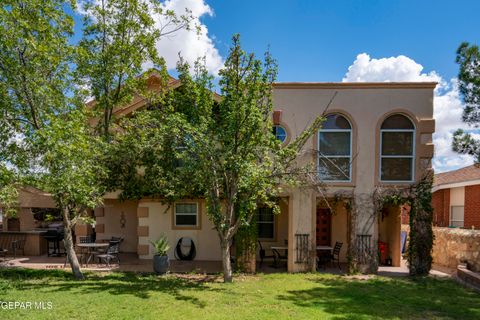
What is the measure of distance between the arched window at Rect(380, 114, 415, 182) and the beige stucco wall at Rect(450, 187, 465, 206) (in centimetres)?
1072

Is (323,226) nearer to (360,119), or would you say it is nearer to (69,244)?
(360,119)

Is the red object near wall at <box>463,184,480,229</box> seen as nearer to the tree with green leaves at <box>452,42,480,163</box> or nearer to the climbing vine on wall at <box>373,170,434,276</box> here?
the climbing vine on wall at <box>373,170,434,276</box>

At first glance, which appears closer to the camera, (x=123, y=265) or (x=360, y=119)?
(x=360, y=119)

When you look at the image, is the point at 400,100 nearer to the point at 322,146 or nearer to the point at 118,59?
the point at 322,146

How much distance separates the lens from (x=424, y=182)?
1217cm

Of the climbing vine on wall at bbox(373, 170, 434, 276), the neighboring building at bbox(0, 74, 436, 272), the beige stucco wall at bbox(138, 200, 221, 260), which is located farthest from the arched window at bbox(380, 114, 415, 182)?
the beige stucco wall at bbox(138, 200, 221, 260)

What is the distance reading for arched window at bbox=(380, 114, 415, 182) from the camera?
41.1 ft

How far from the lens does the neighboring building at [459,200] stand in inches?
746

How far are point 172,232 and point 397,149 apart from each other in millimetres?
10080

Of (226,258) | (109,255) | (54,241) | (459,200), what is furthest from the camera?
(459,200)

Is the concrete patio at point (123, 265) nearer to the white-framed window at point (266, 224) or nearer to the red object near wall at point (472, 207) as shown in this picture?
the white-framed window at point (266, 224)

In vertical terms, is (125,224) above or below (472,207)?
below

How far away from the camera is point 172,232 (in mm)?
14688

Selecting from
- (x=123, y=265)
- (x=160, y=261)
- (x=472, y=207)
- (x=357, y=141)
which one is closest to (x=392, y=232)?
(x=357, y=141)
